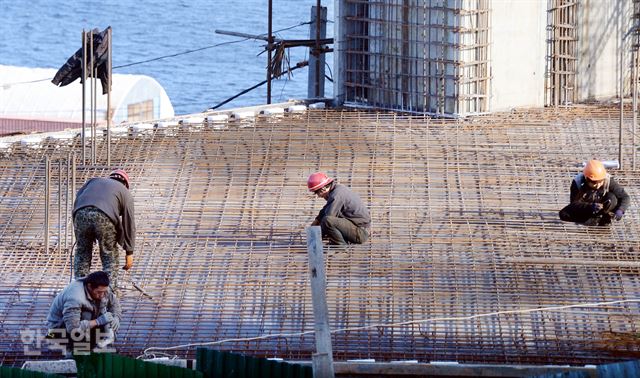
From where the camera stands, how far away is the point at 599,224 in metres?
14.6

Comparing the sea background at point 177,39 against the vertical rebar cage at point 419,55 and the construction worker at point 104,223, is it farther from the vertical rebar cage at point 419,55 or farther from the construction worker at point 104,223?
the construction worker at point 104,223

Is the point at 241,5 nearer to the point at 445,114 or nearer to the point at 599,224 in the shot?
the point at 445,114

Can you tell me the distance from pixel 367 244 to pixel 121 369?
4918 mm

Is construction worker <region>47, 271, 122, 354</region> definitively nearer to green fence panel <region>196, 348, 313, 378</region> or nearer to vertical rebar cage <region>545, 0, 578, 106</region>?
green fence panel <region>196, 348, 313, 378</region>

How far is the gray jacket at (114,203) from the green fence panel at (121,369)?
8.91ft

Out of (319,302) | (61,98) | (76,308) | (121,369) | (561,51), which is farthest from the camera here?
(61,98)

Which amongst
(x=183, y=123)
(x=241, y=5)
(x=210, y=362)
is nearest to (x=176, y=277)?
(x=210, y=362)

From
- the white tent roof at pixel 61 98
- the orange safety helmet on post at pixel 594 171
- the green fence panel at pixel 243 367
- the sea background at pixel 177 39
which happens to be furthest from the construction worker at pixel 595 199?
the sea background at pixel 177 39

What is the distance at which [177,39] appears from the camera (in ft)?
252


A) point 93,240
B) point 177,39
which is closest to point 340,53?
point 93,240

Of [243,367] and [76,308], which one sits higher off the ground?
[76,308]

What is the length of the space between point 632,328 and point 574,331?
534 millimetres

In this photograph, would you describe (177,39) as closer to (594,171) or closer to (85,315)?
(594,171)

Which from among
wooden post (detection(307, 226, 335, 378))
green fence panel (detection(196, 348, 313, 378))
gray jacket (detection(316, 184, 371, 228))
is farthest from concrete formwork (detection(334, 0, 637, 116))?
wooden post (detection(307, 226, 335, 378))
